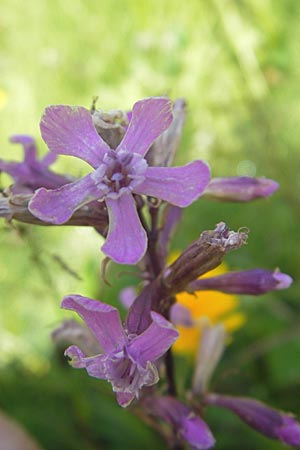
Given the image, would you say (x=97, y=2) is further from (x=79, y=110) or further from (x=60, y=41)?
(x=79, y=110)

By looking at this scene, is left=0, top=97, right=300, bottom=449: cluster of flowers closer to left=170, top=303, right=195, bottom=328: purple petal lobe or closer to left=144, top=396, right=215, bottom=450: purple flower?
left=144, top=396, right=215, bottom=450: purple flower

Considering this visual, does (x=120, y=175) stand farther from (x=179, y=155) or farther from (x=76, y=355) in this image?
(x=179, y=155)

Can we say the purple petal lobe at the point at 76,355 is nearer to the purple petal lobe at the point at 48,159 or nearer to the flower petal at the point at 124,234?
the flower petal at the point at 124,234

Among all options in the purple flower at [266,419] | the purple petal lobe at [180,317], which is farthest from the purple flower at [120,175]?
the purple petal lobe at [180,317]

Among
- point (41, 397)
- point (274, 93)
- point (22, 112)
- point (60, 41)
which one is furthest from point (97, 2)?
point (41, 397)

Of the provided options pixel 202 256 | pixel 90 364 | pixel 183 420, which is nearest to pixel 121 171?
pixel 202 256

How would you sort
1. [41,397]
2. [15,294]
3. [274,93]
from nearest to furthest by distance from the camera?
1. [41,397]
2. [15,294]
3. [274,93]

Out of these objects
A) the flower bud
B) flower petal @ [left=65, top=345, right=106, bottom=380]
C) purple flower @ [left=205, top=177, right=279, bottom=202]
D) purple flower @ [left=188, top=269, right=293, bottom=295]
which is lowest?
flower petal @ [left=65, top=345, right=106, bottom=380]

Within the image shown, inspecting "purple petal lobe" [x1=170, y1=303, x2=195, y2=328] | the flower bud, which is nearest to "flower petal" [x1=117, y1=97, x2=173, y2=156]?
the flower bud
